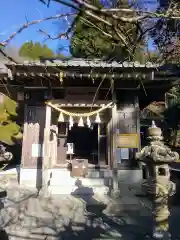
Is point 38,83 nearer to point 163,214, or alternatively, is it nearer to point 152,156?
point 152,156

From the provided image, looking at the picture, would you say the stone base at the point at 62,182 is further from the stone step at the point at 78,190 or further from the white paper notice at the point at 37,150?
the white paper notice at the point at 37,150

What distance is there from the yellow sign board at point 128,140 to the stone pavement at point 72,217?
70.0 inches

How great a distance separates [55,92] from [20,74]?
1.76m

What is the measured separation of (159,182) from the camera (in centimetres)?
473

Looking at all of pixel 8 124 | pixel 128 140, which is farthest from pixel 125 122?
pixel 8 124

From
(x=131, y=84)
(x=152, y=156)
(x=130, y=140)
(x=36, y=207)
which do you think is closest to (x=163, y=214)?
(x=152, y=156)

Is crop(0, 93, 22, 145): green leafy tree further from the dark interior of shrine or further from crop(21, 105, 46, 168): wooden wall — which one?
crop(21, 105, 46, 168): wooden wall

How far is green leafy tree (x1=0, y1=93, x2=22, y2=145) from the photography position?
17578 millimetres

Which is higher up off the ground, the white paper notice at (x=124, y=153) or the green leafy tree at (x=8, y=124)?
the green leafy tree at (x=8, y=124)

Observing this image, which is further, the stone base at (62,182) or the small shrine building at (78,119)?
the small shrine building at (78,119)

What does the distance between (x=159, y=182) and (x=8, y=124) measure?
15.9m

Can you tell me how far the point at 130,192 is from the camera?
8.37 metres

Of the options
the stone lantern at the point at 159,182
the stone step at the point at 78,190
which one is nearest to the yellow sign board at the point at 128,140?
the stone step at the point at 78,190

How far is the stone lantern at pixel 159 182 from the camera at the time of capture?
4.65 meters
